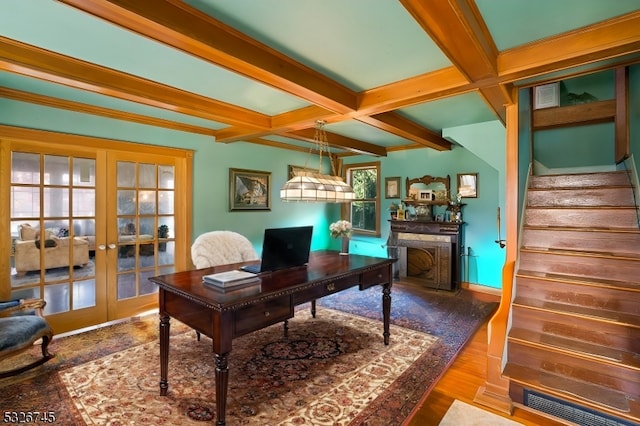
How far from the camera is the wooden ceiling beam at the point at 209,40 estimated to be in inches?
57.1

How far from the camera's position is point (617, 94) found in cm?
295

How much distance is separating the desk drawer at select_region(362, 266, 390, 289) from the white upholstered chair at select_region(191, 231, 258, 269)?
127 centimetres

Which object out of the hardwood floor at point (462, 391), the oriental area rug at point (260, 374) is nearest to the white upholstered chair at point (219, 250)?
the oriental area rug at point (260, 374)

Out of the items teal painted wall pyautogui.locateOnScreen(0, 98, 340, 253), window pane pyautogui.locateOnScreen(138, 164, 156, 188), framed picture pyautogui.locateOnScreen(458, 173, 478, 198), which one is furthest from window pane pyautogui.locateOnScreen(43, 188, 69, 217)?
framed picture pyautogui.locateOnScreen(458, 173, 478, 198)

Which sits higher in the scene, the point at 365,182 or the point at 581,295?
the point at 365,182

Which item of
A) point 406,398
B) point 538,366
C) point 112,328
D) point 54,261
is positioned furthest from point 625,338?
point 54,261

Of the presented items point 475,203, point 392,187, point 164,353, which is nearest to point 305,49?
point 164,353

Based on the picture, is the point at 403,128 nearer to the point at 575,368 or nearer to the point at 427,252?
the point at 427,252

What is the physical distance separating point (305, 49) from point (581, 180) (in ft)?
9.75

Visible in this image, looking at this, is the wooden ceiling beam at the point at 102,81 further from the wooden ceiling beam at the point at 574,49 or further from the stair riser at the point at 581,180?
the stair riser at the point at 581,180

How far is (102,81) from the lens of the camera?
2.35 m

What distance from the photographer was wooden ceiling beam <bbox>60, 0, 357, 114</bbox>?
145cm

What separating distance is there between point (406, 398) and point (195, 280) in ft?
5.62

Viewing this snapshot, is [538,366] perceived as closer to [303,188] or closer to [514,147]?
[514,147]
